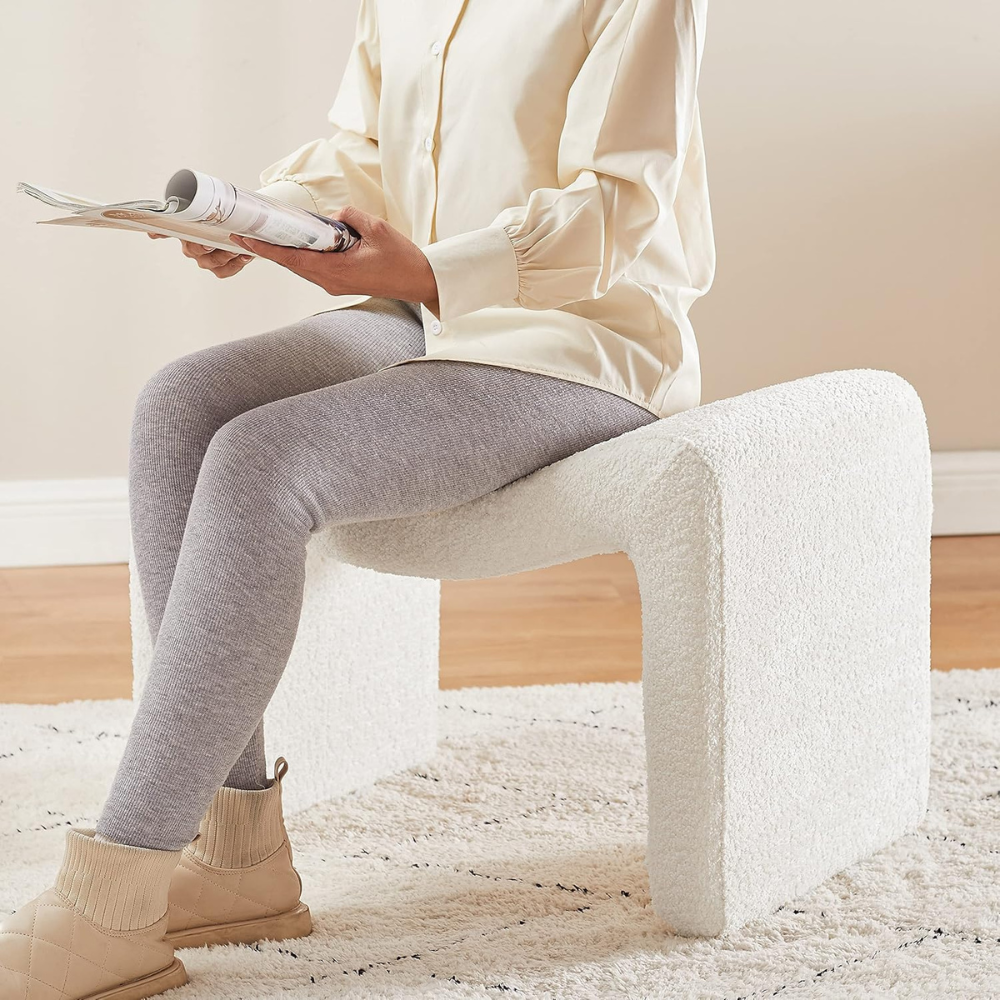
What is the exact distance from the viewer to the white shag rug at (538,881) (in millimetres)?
915

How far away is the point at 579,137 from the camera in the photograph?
99cm

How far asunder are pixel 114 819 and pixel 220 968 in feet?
0.54

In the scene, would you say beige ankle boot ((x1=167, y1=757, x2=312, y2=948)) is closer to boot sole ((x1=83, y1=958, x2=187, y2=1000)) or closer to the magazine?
boot sole ((x1=83, y1=958, x2=187, y2=1000))

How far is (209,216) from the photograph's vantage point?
2.68 feet

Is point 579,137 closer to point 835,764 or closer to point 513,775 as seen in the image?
point 835,764

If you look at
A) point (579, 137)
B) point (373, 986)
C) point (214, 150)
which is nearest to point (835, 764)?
point (373, 986)

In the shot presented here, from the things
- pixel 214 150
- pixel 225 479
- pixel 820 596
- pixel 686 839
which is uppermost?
pixel 214 150

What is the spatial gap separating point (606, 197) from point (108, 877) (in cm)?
60

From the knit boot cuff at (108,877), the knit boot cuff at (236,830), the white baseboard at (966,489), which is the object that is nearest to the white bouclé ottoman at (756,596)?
the knit boot cuff at (236,830)

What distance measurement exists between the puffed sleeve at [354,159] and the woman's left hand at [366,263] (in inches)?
13.1

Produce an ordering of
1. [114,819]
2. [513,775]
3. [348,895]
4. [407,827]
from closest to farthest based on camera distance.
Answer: [114,819], [348,895], [407,827], [513,775]

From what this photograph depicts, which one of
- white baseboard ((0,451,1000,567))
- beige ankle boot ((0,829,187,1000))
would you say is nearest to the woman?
beige ankle boot ((0,829,187,1000))

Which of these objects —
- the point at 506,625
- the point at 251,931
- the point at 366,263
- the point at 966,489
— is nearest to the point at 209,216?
the point at 366,263

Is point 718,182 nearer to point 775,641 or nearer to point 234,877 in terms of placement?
point 775,641
